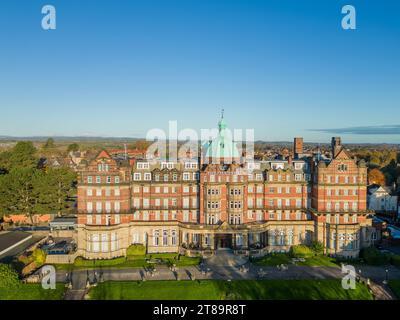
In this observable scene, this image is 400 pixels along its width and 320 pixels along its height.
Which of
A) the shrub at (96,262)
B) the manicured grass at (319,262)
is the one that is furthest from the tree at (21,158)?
the manicured grass at (319,262)

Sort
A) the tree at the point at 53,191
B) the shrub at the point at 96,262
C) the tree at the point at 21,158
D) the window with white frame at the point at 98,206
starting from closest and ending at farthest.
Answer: the shrub at the point at 96,262 → the window with white frame at the point at 98,206 → the tree at the point at 53,191 → the tree at the point at 21,158

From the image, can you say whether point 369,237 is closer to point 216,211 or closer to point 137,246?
point 216,211

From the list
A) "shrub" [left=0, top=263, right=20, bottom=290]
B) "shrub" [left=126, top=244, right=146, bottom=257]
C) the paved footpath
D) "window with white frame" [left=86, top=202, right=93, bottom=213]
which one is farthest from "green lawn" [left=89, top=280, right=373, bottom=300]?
"window with white frame" [left=86, top=202, right=93, bottom=213]

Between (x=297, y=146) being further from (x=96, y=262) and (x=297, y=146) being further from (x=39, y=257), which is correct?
(x=39, y=257)

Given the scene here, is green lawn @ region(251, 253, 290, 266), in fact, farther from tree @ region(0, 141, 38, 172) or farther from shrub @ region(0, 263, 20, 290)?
tree @ region(0, 141, 38, 172)

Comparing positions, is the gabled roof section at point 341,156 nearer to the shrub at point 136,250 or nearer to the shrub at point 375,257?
the shrub at point 375,257
